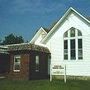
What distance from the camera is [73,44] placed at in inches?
1362

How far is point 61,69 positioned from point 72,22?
5.76m

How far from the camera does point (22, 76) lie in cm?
3506

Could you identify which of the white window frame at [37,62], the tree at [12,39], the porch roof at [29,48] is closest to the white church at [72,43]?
the porch roof at [29,48]

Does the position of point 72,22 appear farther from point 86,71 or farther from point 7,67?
point 7,67

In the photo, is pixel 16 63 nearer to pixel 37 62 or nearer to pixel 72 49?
pixel 37 62

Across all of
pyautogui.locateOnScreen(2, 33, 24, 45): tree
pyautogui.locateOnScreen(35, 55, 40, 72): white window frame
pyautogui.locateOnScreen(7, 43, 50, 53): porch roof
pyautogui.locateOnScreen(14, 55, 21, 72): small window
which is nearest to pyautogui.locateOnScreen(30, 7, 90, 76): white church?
pyautogui.locateOnScreen(7, 43, 50, 53): porch roof

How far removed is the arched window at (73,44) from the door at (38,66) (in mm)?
3117

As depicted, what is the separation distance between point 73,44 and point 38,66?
15.7 ft

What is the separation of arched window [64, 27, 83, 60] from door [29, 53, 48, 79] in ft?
10.2

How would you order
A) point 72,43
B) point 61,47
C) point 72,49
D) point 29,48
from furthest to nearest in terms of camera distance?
point 61,47
point 29,48
point 72,43
point 72,49

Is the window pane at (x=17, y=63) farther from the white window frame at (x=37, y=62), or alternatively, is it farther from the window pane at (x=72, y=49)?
the window pane at (x=72, y=49)

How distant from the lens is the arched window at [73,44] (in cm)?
3394

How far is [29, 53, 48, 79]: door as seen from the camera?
3541cm

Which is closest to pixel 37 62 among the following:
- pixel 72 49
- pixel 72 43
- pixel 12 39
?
pixel 72 49
